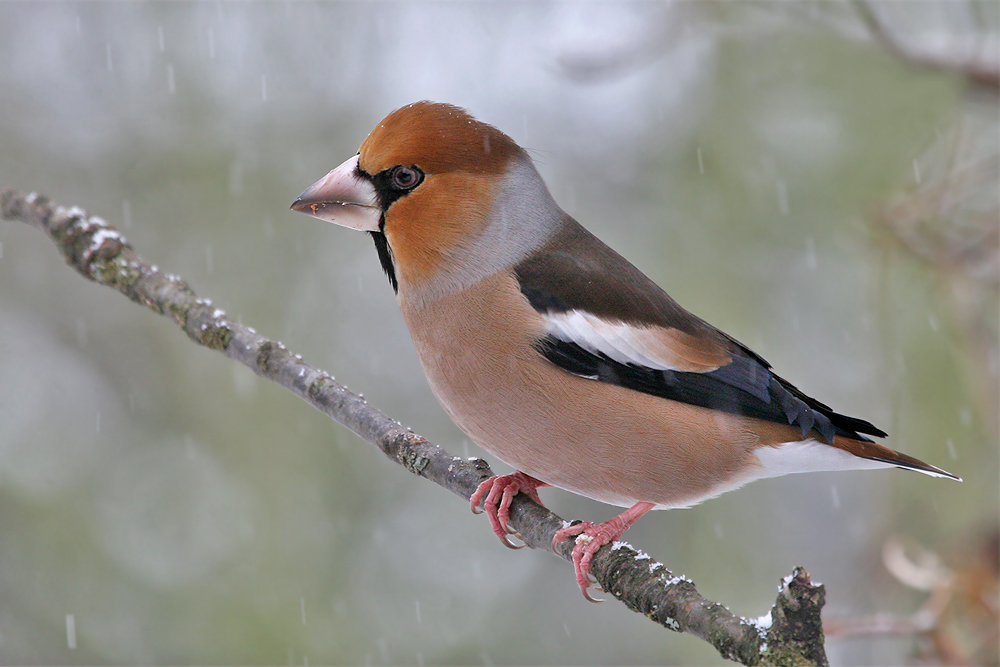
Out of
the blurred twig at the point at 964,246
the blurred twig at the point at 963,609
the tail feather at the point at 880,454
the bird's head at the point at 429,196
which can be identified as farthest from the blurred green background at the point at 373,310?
the bird's head at the point at 429,196

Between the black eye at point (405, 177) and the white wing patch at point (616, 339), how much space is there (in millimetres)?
607

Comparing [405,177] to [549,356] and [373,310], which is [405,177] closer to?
[549,356]

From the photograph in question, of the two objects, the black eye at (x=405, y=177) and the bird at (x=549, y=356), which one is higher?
the black eye at (x=405, y=177)

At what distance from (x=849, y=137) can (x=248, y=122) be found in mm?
3726

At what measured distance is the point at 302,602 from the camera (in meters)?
4.60

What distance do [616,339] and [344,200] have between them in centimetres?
97

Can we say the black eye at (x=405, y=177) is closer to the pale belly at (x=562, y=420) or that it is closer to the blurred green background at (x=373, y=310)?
the pale belly at (x=562, y=420)

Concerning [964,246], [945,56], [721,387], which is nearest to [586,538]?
[721,387]

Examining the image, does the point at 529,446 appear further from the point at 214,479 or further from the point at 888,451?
the point at 214,479

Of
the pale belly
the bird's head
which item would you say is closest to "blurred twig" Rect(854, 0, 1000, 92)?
the bird's head

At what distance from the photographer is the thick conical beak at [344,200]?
2756 mm

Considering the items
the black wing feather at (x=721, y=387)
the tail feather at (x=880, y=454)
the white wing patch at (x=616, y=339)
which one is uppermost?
the white wing patch at (x=616, y=339)

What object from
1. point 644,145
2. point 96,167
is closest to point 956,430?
point 644,145

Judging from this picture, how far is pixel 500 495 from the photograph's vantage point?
2.76 m
